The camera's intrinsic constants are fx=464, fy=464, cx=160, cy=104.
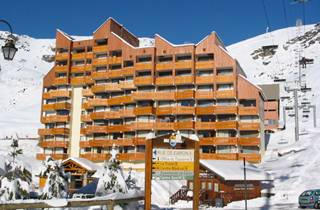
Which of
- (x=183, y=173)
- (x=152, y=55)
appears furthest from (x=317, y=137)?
(x=183, y=173)

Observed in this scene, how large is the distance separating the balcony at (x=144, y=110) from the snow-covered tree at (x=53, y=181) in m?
39.0

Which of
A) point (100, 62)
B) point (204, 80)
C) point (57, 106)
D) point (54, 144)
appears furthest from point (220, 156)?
point (57, 106)

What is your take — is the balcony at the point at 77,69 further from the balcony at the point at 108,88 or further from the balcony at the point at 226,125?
the balcony at the point at 226,125

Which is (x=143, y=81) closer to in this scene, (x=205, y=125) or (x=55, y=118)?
(x=205, y=125)

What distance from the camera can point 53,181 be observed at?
95.1 feet

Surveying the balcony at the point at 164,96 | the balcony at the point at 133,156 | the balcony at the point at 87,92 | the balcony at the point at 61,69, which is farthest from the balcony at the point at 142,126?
the balcony at the point at 61,69

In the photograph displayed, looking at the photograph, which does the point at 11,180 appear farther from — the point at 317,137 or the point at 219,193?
the point at 317,137

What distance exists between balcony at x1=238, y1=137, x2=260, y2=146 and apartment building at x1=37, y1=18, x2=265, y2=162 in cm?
13

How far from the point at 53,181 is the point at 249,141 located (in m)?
38.4

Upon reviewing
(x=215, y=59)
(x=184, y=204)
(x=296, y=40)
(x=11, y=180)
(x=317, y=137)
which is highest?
(x=296, y=40)

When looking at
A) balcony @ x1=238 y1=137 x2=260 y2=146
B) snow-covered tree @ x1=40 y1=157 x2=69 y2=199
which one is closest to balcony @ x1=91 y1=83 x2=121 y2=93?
balcony @ x1=238 y1=137 x2=260 y2=146

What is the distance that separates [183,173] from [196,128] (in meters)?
44.3

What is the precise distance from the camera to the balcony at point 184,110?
219ft

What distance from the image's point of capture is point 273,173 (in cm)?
5188
